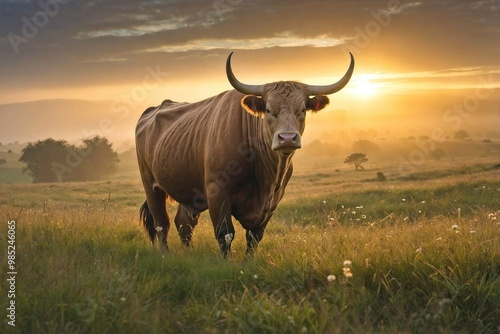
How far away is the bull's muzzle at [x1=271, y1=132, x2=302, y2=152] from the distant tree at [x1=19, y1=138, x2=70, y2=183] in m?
62.3

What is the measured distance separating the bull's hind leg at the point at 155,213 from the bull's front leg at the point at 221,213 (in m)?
2.29

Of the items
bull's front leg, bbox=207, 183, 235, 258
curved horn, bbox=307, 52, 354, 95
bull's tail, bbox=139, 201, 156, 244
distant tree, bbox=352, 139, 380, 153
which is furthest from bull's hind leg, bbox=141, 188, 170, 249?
distant tree, bbox=352, 139, 380, 153

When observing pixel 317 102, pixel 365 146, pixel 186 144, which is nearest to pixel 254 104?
pixel 317 102

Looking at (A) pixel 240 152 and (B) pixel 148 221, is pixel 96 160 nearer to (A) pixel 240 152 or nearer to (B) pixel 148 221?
(B) pixel 148 221

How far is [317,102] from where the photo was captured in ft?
23.3

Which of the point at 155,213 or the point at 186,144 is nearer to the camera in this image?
the point at 186,144

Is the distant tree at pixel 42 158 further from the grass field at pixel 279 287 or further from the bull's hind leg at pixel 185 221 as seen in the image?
the grass field at pixel 279 287

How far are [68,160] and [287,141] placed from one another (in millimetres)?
63694

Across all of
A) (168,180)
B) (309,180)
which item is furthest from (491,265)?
(309,180)

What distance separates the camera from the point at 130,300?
404cm

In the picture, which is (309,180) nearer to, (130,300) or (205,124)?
(205,124)

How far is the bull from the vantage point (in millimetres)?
6664

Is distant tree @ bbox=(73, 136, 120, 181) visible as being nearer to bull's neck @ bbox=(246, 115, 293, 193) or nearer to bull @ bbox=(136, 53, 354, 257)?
bull @ bbox=(136, 53, 354, 257)

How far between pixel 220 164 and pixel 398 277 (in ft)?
10.4
